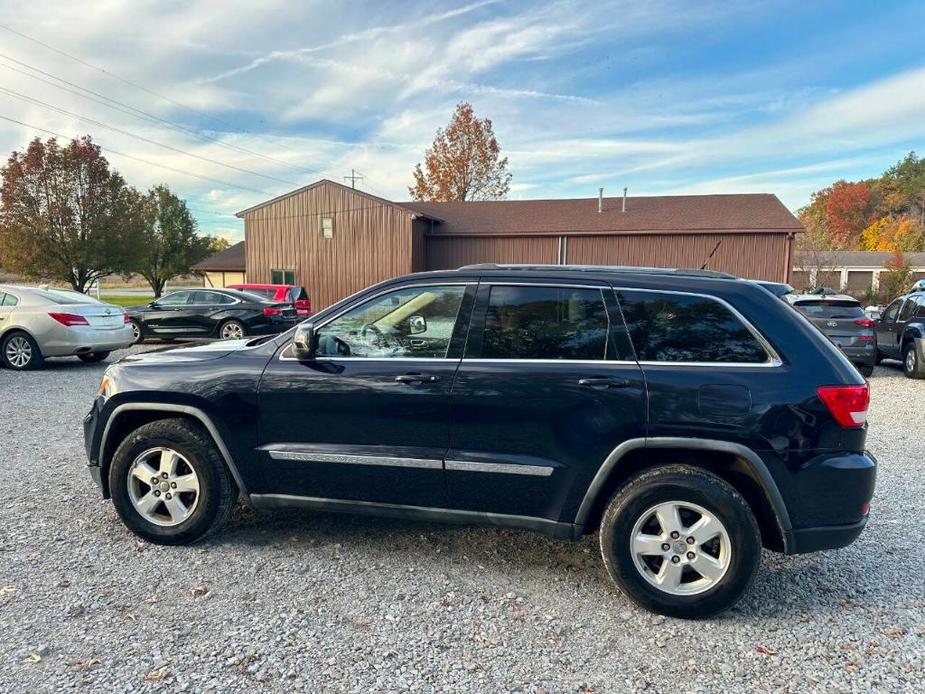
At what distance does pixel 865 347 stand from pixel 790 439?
30.7ft

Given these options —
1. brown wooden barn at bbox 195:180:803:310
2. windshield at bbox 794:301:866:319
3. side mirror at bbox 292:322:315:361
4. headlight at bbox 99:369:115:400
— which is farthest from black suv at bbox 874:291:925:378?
headlight at bbox 99:369:115:400

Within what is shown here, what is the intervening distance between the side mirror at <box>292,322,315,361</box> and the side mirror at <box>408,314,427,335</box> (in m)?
0.56

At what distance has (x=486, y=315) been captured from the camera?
3207 millimetres

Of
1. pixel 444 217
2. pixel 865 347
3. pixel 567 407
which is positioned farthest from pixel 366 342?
pixel 444 217

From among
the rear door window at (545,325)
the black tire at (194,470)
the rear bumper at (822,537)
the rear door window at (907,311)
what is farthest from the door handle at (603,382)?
the rear door window at (907,311)

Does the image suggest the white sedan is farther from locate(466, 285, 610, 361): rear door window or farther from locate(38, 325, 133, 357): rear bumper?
locate(466, 285, 610, 361): rear door window

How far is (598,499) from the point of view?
3.03m

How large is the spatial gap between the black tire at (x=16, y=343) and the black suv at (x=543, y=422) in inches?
299

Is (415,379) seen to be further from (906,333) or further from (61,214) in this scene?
(61,214)

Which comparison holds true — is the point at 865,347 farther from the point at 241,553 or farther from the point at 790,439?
the point at 241,553

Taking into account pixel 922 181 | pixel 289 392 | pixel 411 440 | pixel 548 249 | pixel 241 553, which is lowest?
pixel 241 553

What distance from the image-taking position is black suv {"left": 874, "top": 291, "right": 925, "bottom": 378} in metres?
10.3

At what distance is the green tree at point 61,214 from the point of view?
22.7m

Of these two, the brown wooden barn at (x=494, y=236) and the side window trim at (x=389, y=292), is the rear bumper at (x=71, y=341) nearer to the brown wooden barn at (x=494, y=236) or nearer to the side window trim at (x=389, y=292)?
the side window trim at (x=389, y=292)
